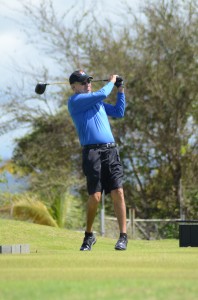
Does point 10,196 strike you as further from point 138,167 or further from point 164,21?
point 164,21

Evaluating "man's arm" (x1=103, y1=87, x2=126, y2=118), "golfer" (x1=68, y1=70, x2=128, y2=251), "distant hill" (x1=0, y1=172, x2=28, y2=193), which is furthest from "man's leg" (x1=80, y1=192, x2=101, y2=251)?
"distant hill" (x1=0, y1=172, x2=28, y2=193)

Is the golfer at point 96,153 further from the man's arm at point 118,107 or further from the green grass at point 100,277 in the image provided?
the green grass at point 100,277

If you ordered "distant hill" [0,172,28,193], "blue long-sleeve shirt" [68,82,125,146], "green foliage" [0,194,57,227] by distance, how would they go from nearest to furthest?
"blue long-sleeve shirt" [68,82,125,146] → "green foliage" [0,194,57,227] → "distant hill" [0,172,28,193]

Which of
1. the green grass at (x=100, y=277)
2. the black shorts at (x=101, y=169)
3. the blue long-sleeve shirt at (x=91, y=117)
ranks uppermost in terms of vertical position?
the blue long-sleeve shirt at (x=91, y=117)

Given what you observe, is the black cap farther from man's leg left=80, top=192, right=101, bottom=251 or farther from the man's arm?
man's leg left=80, top=192, right=101, bottom=251

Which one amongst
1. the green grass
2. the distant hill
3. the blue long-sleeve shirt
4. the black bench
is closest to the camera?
the green grass

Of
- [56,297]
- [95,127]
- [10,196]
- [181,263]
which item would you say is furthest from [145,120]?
[56,297]

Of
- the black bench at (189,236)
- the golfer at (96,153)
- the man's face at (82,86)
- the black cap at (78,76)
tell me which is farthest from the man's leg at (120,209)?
the black bench at (189,236)

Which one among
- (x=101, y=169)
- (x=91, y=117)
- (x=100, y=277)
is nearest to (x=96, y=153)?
(x=101, y=169)

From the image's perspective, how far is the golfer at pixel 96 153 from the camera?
10570mm

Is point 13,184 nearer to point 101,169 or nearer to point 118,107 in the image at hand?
point 118,107

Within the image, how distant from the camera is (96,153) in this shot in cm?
1057

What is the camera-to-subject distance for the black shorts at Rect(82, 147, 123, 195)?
10.6 meters

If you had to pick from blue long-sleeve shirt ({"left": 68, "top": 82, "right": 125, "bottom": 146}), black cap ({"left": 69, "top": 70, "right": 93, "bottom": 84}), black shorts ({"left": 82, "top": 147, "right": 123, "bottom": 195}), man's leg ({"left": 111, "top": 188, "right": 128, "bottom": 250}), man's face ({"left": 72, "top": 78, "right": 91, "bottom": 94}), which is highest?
black cap ({"left": 69, "top": 70, "right": 93, "bottom": 84})
